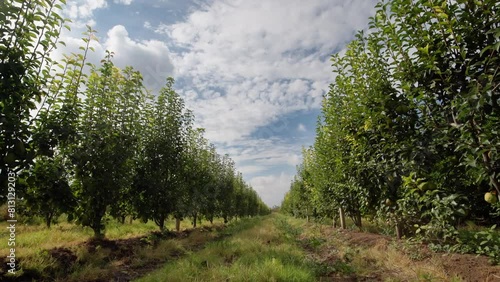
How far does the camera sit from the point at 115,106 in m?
10.4

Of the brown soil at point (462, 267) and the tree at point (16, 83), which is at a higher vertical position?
the tree at point (16, 83)

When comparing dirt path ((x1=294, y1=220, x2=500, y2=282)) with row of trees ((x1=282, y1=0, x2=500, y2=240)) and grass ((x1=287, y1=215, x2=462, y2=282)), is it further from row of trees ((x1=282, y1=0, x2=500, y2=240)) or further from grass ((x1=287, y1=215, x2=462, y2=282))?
row of trees ((x1=282, y1=0, x2=500, y2=240))

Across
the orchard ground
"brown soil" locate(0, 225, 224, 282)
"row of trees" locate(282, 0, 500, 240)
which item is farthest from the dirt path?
"brown soil" locate(0, 225, 224, 282)

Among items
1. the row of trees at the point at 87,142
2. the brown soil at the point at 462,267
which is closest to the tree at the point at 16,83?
the row of trees at the point at 87,142

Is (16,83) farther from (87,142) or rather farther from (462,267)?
(462,267)

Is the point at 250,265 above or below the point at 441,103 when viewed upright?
below

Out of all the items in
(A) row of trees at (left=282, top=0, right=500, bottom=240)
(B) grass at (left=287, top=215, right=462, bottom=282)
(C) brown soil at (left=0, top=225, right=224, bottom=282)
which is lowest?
(C) brown soil at (left=0, top=225, right=224, bottom=282)

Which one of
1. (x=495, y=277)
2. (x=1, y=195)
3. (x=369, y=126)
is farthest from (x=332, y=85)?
(x=1, y=195)

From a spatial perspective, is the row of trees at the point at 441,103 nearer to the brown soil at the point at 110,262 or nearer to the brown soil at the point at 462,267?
the brown soil at the point at 462,267

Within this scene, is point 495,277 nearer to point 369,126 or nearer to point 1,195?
point 369,126

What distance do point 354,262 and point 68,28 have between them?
8.41m

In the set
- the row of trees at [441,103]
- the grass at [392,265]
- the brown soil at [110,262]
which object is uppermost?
the row of trees at [441,103]

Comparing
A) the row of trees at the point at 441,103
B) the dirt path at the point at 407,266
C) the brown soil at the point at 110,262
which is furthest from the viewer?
the brown soil at the point at 110,262

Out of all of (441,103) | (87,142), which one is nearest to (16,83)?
→ (87,142)
